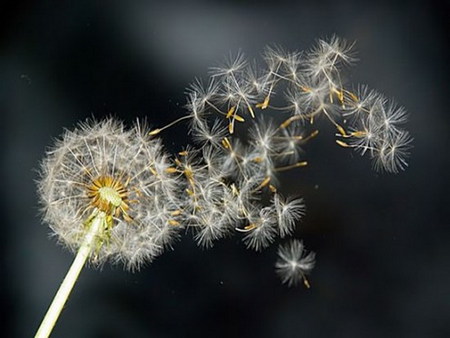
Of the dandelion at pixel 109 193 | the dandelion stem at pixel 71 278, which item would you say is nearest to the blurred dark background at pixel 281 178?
the dandelion at pixel 109 193

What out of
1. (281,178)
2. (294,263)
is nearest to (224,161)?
(281,178)

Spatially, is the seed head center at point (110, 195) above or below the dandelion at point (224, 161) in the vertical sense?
below

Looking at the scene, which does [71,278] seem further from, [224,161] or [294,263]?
[294,263]

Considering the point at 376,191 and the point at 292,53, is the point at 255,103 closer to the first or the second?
the point at 292,53

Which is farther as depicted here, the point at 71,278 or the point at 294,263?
the point at 294,263

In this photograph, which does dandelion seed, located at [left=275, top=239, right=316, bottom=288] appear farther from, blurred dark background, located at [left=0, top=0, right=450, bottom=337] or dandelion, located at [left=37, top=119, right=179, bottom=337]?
dandelion, located at [left=37, top=119, right=179, bottom=337]

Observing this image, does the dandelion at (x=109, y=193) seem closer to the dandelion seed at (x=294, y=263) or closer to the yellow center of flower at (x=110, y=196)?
the yellow center of flower at (x=110, y=196)
